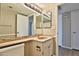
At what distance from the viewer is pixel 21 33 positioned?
1.99 meters

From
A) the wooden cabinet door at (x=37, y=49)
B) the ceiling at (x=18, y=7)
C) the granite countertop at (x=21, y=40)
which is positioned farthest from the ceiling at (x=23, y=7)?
the wooden cabinet door at (x=37, y=49)

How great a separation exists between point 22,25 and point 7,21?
0.28 meters

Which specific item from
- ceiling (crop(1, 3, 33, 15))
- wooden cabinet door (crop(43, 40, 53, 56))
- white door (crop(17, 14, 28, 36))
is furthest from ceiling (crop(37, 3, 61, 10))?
wooden cabinet door (crop(43, 40, 53, 56))

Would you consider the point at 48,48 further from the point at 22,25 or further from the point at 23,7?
the point at 23,7

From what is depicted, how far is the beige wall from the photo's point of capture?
1794 millimetres

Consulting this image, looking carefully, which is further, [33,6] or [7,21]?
[33,6]

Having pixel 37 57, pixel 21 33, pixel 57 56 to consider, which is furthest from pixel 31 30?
pixel 57 56

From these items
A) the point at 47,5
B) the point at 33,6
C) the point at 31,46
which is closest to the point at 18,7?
the point at 33,6

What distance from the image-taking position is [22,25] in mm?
1965

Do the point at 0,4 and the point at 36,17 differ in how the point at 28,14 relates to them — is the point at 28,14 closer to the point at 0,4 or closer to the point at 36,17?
the point at 36,17

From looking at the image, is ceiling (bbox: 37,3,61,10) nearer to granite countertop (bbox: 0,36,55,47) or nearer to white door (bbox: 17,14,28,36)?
white door (bbox: 17,14,28,36)

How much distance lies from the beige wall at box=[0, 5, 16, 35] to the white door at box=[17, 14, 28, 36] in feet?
0.31

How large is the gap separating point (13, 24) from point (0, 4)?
0.39 meters

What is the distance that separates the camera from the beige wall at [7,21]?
5.89ft
